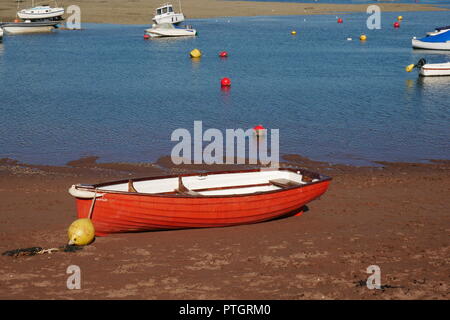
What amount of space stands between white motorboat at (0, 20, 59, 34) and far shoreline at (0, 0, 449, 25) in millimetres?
4897

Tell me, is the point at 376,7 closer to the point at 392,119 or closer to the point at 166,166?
the point at 392,119

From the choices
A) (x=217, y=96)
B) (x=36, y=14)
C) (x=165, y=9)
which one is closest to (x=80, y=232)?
(x=217, y=96)

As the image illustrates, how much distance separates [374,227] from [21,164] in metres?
11.2

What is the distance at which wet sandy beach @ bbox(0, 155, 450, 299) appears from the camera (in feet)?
36.6

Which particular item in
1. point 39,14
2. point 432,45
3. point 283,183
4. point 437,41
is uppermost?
point 39,14

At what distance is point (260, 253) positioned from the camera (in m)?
13.0

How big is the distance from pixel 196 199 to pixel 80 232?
2.38 m

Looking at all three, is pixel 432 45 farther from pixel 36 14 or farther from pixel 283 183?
pixel 283 183

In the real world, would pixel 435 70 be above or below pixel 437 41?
below

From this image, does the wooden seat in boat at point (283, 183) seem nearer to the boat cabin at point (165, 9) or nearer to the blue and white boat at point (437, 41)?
the blue and white boat at point (437, 41)

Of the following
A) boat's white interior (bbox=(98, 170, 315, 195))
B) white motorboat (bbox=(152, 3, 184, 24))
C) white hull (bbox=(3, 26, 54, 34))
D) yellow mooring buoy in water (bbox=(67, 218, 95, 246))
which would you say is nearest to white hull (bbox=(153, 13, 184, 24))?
white motorboat (bbox=(152, 3, 184, 24))

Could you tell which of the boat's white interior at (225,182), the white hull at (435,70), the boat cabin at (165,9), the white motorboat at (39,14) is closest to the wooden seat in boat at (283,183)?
the boat's white interior at (225,182)
